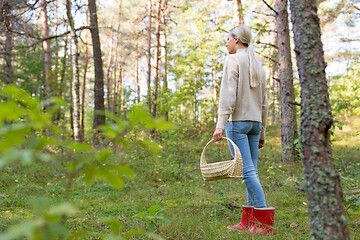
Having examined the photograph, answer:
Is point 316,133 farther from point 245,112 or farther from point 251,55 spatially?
point 251,55

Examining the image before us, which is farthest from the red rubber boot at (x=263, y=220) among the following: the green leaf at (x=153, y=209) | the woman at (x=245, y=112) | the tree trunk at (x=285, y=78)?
the tree trunk at (x=285, y=78)

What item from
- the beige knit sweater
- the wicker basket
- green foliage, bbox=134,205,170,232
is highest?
the beige knit sweater

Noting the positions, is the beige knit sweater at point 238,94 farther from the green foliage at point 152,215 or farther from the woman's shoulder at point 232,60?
the green foliage at point 152,215

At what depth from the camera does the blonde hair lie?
9.55 ft

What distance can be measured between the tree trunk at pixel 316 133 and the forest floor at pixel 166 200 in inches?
29.3

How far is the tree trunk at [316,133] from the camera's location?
1424 mm

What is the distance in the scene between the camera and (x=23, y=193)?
4.46m

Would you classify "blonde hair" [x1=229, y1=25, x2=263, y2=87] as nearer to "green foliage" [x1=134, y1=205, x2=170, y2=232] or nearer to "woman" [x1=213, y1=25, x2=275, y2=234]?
"woman" [x1=213, y1=25, x2=275, y2=234]

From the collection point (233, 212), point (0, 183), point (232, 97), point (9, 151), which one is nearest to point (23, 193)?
point (0, 183)

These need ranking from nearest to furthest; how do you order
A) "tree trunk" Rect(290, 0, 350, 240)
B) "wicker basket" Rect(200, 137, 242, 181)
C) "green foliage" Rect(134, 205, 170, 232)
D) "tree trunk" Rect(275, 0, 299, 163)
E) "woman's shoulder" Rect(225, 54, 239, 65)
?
"tree trunk" Rect(290, 0, 350, 240) → "green foliage" Rect(134, 205, 170, 232) → "wicker basket" Rect(200, 137, 242, 181) → "woman's shoulder" Rect(225, 54, 239, 65) → "tree trunk" Rect(275, 0, 299, 163)

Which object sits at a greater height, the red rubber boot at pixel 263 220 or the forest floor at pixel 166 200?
the red rubber boot at pixel 263 220

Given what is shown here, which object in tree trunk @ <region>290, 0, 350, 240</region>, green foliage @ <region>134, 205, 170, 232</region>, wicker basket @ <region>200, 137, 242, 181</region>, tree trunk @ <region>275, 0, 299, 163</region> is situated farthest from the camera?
tree trunk @ <region>275, 0, 299, 163</region>

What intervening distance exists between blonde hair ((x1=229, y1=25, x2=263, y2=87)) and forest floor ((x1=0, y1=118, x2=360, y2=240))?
1199mm

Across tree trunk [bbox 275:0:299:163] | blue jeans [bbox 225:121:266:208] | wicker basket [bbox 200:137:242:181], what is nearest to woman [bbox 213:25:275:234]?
blue jeans [bbox 225:121:266:208]
